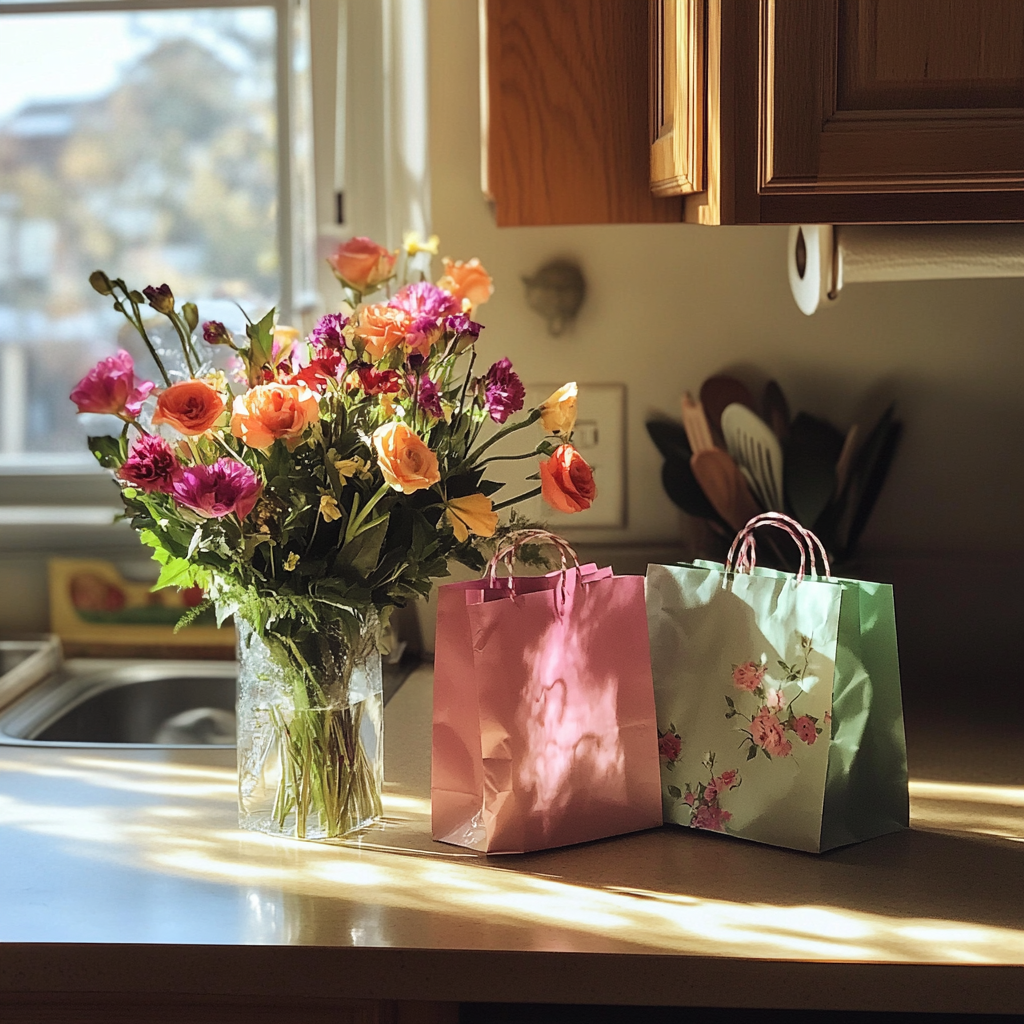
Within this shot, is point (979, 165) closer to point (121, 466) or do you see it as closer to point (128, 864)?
point (121, 466)

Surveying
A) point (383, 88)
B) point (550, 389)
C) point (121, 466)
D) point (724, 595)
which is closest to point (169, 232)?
point (383, 88)

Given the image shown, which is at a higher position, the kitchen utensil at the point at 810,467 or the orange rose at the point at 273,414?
the orange rose at the point at 273,414

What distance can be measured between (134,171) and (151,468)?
3.50ft

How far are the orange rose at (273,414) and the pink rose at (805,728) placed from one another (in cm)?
44

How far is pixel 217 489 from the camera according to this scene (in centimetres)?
86

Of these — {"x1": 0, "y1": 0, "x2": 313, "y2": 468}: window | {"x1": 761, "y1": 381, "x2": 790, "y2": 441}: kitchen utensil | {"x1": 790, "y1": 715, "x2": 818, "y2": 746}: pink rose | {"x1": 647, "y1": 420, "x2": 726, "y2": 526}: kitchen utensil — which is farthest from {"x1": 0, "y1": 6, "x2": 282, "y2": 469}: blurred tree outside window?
{"x1": 790, "y1": 715, "x2": 818, "y2": 746}: pink rose

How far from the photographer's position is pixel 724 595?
3.39 feet

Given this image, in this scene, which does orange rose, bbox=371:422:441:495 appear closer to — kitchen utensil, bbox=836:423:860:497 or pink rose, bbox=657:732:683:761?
pink rose, bbox=657:732:683:761

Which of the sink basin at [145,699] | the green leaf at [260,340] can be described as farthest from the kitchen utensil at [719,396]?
the green leaf at [260,340]

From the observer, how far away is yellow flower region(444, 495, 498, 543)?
3.06 feet

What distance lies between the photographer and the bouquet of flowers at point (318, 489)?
0.89 meters

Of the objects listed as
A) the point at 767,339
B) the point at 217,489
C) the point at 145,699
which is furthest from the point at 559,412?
the point at 145,699

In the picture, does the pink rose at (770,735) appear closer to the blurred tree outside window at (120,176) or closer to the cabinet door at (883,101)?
the cabinet door at (883,101)

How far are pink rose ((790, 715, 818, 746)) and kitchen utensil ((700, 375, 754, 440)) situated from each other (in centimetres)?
60
